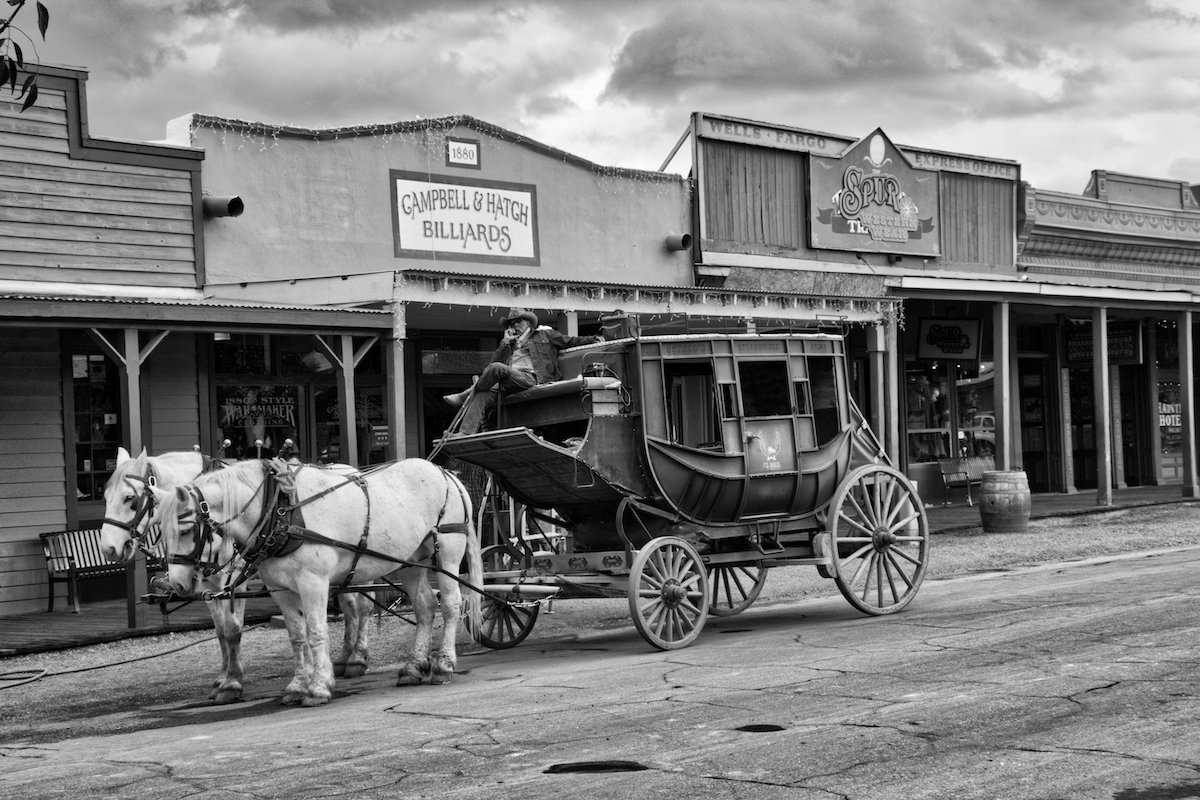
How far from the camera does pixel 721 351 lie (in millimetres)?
10898

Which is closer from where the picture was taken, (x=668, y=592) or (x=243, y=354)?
(x=668, y=592)

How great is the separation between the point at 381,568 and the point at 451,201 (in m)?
8.95

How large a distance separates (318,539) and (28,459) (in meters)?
7.17

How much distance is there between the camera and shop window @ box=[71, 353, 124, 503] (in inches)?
593

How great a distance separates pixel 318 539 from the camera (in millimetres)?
8805

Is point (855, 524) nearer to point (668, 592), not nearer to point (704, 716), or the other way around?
point (668, 592)

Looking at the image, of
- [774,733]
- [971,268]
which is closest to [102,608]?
[774,733]

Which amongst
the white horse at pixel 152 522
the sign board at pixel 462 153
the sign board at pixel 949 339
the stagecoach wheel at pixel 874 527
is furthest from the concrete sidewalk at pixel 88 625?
the sign board at pixel 949 339

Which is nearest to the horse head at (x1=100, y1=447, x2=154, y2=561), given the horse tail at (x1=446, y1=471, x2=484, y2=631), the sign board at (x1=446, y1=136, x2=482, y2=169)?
the horse tail at (x1=446, y1=471, x2=484, y2=631)

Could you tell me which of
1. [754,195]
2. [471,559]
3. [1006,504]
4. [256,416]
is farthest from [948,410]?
[471,559]

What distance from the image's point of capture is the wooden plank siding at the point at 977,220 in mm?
24422

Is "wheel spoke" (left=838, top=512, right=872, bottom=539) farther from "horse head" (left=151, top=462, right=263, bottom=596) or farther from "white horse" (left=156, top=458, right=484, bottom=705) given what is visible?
"horse head" (left=151, top=462, right=263, bottom=596)

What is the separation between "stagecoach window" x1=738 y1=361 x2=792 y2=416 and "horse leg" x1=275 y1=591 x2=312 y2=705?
14.2ft

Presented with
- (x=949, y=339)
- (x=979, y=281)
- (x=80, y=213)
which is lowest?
(x=949, y=339)
